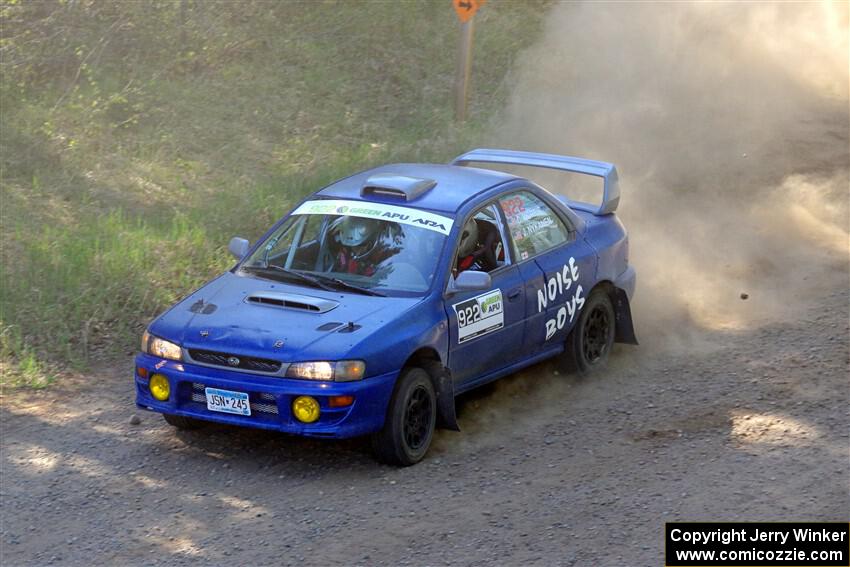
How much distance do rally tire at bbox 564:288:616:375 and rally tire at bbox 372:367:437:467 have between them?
1747 millimetres

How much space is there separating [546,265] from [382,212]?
1.24 meters

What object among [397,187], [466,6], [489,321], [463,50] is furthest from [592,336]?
[463,50]

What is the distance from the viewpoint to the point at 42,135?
12883 mm

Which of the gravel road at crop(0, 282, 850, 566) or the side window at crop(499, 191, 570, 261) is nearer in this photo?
the gravel road at crop(0, 282, 850, 566)

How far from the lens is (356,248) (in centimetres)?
771

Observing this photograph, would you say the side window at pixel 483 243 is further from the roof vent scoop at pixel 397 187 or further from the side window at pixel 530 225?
the roof vent scoop at pixel 397 187

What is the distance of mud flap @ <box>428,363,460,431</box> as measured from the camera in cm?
723

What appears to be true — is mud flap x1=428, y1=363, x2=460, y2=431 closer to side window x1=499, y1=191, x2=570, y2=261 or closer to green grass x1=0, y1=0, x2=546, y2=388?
side window x1=499, y1=191, x2=570, y2=261

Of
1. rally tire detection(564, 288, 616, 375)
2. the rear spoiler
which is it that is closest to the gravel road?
rally tire detection(564, 288, 616, 375)

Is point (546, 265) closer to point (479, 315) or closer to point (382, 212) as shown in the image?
point (479, 315)

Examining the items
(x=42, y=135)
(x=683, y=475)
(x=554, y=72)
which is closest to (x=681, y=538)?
(x=683, y=475)

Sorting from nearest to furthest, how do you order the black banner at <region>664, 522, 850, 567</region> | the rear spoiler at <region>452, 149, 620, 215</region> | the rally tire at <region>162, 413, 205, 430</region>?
the black banner at <region>664, 522, 850, 567</region> < the rally tire at <region>162, 413, 205, 430</region> < the rear spoiler at <region>452, 149, 620, 215</region>

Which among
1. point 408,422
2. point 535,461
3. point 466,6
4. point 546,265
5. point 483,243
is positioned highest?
point 466,6

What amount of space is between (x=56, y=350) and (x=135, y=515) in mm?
2836
